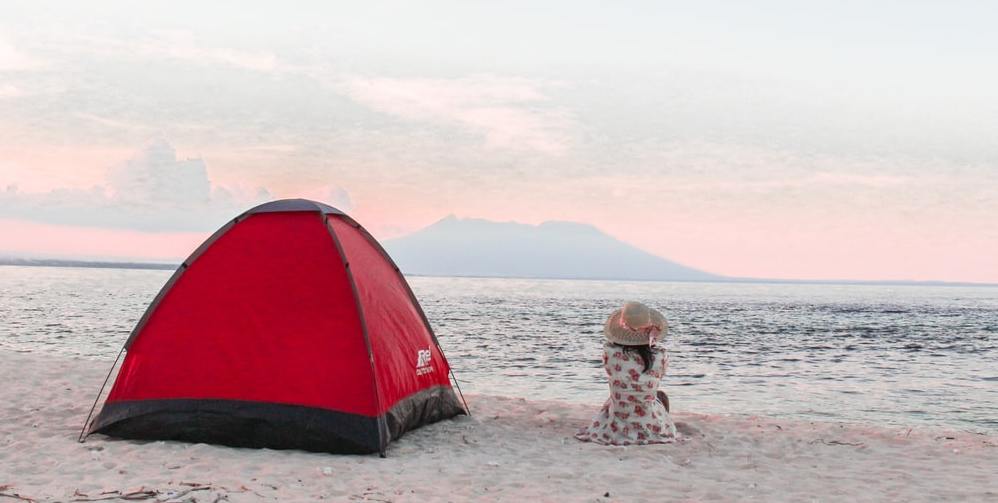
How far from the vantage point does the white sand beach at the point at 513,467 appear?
7.41m

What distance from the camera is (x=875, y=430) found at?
11914mm

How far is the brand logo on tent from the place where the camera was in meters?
10.2

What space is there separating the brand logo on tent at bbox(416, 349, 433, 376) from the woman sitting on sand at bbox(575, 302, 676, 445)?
2.16 m

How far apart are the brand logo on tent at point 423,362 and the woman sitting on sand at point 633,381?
7.08 feet

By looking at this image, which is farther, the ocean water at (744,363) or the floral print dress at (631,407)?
the ocean water at (744,363)

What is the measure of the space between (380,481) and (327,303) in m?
2.32

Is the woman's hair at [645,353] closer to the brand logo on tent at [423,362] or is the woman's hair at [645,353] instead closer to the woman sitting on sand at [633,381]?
the woman sitting on sand at [633,381]

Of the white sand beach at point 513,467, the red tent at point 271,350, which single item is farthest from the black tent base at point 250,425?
the white sand beach at point 513,467

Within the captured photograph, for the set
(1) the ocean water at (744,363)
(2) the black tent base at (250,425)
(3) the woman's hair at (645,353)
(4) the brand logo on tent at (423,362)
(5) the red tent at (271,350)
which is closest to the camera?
(2) the black tent base at (250,425)

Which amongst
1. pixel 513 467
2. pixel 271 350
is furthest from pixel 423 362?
pixel 513 467

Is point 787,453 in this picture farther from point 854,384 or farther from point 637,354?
point 854,384

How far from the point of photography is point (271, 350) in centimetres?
912

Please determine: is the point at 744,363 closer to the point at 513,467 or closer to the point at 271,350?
the point at 513,467

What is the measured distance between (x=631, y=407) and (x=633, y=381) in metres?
0.45
